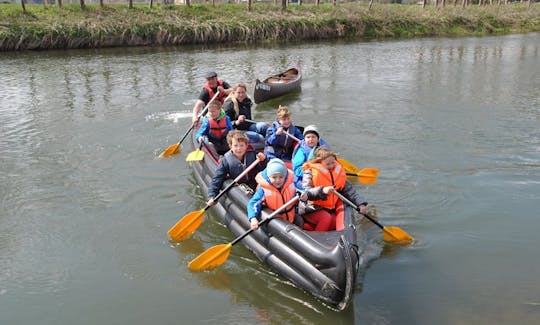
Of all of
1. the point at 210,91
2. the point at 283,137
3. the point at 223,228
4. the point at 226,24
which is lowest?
the point at 223,228

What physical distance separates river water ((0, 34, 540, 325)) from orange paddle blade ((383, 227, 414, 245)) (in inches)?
4.2

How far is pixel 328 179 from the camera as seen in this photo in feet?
19.3

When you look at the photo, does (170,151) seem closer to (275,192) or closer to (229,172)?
(229,172)

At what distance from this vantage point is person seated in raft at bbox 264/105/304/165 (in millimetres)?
7770

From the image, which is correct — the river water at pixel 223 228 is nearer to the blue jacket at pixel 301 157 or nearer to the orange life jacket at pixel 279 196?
the orange life jacket at pixel 279 196

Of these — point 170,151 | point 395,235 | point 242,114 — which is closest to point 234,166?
point 395,235

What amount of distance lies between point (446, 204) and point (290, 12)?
2462 centimetres

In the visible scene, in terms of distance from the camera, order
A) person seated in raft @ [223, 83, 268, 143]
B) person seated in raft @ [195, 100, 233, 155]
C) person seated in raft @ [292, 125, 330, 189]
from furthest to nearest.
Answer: person seated in raft @ [223, 83, 268, 143] → person seated in raft @ [195, 100, 233, 155] → person seated in raft @ [292, 125, 330, 189]

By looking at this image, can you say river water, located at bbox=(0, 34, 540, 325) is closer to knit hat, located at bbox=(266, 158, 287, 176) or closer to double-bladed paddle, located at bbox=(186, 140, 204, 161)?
double-bladed paddle, located at bbox=(186, 140, 204, 161)

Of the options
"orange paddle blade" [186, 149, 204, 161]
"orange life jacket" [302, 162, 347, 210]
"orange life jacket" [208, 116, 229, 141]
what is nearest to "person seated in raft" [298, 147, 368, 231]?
"orange life jacket" [302, 162, 347, 210]

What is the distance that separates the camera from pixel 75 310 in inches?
210

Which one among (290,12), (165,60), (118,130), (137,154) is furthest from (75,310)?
(290,12)

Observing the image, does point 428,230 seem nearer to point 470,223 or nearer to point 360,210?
point 470,223

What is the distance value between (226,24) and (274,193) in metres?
22.9
